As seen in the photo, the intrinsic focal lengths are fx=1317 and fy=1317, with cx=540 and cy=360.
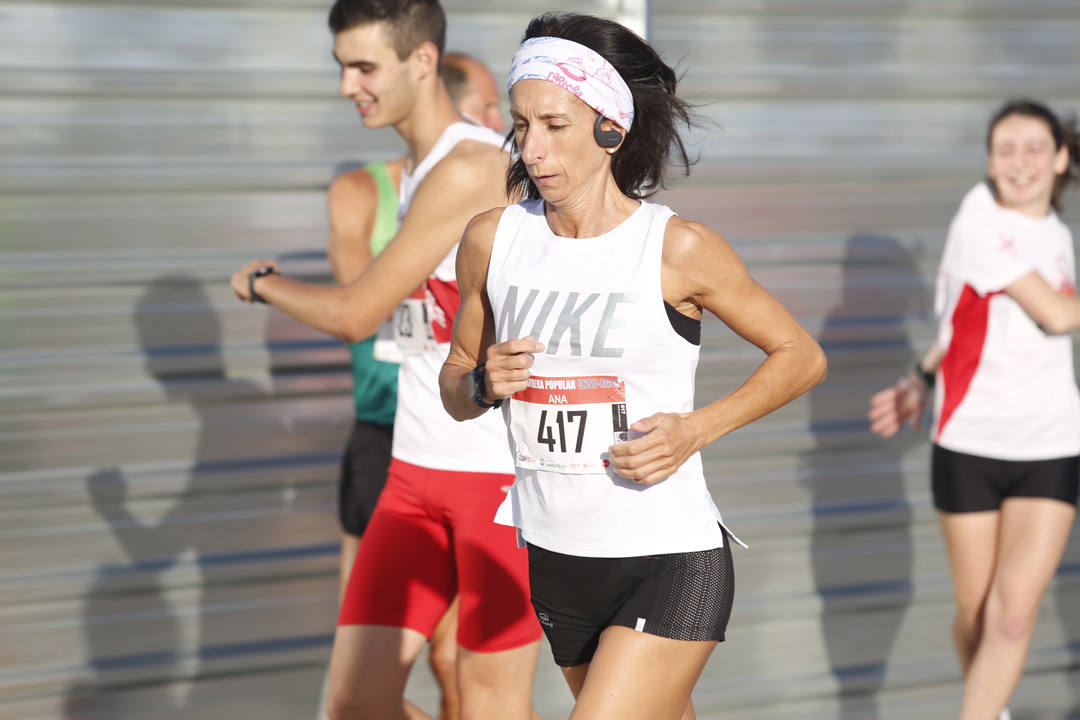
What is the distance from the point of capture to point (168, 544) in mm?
4602

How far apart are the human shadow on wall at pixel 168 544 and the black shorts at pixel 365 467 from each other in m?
0.61

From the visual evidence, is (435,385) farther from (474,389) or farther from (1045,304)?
(1045,304)

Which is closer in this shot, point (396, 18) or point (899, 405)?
point (396, 18)

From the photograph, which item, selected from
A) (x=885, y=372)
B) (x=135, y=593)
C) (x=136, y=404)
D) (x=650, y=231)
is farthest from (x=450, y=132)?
(x=885, y=372)

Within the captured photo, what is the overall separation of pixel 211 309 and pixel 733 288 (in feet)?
8.14

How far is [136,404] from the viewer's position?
4.54 m

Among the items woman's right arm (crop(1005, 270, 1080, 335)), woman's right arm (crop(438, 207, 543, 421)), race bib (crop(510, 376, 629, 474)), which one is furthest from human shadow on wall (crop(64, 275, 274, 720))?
woman's right arm (crop(1005, 270, 1080, 335))

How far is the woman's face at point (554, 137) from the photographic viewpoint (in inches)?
103

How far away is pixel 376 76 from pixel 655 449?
157cm

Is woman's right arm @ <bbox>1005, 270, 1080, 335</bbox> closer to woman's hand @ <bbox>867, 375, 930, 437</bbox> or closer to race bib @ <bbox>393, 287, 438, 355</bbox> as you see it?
woman's hand @ <bbox>867, 375, 930, 437</bbox>

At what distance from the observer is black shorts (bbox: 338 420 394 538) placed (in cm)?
418

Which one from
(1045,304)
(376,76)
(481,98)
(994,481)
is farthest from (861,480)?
(376,76)

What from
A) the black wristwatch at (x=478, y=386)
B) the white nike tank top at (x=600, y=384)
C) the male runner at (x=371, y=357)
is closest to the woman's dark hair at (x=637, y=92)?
the white nike tank top at (x=600, y=384)

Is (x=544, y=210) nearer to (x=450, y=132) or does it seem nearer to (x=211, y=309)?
(x=450, y=132)
